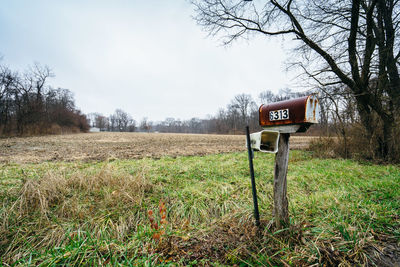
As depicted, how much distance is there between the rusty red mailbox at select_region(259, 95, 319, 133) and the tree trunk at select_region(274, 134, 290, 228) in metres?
0.14

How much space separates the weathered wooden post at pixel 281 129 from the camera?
1437 millimetres

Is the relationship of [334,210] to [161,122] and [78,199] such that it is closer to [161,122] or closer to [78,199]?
[78,199]

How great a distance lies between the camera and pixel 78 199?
279 centimetres

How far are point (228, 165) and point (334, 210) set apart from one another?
321 cm

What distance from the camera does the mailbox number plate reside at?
60.0 inches

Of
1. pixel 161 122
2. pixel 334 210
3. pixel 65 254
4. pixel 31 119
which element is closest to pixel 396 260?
pixel 334 210

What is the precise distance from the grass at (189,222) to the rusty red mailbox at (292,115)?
105 cm

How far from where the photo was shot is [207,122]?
89.0 meters

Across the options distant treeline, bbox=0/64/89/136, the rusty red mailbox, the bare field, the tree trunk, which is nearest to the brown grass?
the tree trunk

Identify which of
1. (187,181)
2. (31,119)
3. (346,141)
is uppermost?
(31,119)

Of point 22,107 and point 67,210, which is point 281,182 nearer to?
point 67,210

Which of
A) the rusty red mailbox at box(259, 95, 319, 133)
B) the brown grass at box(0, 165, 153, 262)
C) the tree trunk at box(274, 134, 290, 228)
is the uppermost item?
the rusty red mailbox at box(259, 95, 319, 133)

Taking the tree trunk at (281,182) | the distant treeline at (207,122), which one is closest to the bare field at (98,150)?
the tree trunk at (281,182)

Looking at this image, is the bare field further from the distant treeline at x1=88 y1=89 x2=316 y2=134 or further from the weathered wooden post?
the distant treeline at x1=88 y1=89 x2=316 y2=134
